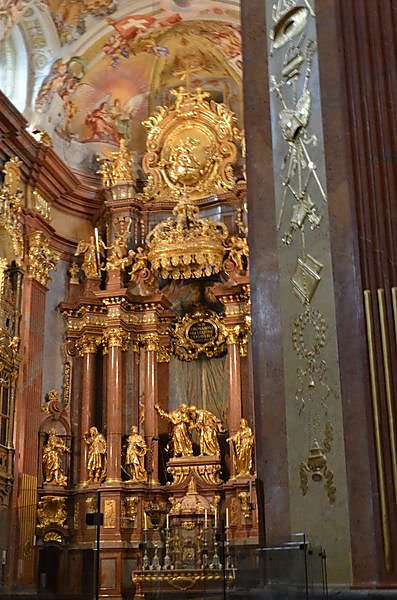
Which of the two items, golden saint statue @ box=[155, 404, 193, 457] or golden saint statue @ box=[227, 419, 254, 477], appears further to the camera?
golden saint statue @ box=[155, 404, 193, 457]

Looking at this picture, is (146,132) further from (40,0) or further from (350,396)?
(350,396)

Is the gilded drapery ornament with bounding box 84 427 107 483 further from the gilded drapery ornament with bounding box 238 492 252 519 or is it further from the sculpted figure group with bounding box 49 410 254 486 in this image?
the gilded drapery ornament with bounding box 238 492 252 519

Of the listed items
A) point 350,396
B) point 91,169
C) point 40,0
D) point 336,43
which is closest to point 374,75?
point 336,43

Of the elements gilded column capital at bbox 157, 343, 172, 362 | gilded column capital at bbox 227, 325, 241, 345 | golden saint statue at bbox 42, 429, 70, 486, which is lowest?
golden saint statue at bbox 42, 429, 70, 486

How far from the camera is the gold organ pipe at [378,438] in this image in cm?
474

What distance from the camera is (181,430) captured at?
1855 cm

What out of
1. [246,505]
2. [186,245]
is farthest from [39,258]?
[246,505]

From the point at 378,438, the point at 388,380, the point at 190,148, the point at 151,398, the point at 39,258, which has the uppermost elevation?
the point at 190,148

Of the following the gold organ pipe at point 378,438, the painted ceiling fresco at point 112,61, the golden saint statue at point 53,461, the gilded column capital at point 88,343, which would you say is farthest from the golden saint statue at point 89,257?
the gold organ pipe at point 378,438

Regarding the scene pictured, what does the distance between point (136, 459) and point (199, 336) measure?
3444 millimetres

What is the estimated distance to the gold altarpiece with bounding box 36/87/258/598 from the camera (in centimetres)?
1767

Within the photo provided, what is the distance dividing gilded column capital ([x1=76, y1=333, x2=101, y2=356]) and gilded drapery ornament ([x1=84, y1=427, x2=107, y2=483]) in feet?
5.94

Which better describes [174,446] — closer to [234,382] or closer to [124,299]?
[234,382]

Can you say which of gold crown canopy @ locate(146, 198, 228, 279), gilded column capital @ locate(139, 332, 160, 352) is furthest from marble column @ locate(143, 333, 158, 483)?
gold crown canopy @ locate(146, 198, 228, 279)
